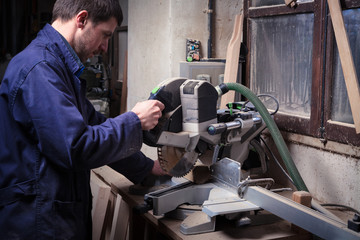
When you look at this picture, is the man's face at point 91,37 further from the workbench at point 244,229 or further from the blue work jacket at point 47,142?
the workbench at point 244,229

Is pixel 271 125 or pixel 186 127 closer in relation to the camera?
pixel 186 127

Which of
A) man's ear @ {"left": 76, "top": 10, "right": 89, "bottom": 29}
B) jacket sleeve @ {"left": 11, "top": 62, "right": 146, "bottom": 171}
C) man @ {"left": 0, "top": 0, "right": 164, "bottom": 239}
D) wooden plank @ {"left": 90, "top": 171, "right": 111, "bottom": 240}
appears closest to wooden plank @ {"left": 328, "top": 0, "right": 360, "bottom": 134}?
man @ {"left": 0, "top": 0, "right": 164, "bottom": 239}

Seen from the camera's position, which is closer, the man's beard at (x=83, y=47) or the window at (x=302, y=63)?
the man's beard at (x=83, y=47)

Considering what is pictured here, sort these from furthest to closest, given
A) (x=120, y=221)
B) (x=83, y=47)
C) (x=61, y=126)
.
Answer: (x=120, y=221), (x=83, y=47), (x=61, y=126)

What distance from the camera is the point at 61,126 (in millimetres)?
1230

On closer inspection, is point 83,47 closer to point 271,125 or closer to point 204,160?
point 204,160

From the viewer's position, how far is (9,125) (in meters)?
1.36

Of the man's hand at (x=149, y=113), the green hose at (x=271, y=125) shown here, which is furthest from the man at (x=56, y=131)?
the green hose at (x=271, y=125)

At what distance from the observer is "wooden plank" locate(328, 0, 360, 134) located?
1628 mm

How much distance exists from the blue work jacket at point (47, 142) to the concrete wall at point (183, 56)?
0.94m

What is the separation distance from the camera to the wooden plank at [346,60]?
163cm

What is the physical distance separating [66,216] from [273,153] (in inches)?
45.7

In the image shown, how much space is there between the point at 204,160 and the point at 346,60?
0.71m

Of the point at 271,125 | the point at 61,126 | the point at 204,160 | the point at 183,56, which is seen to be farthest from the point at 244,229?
the point at 183,56
